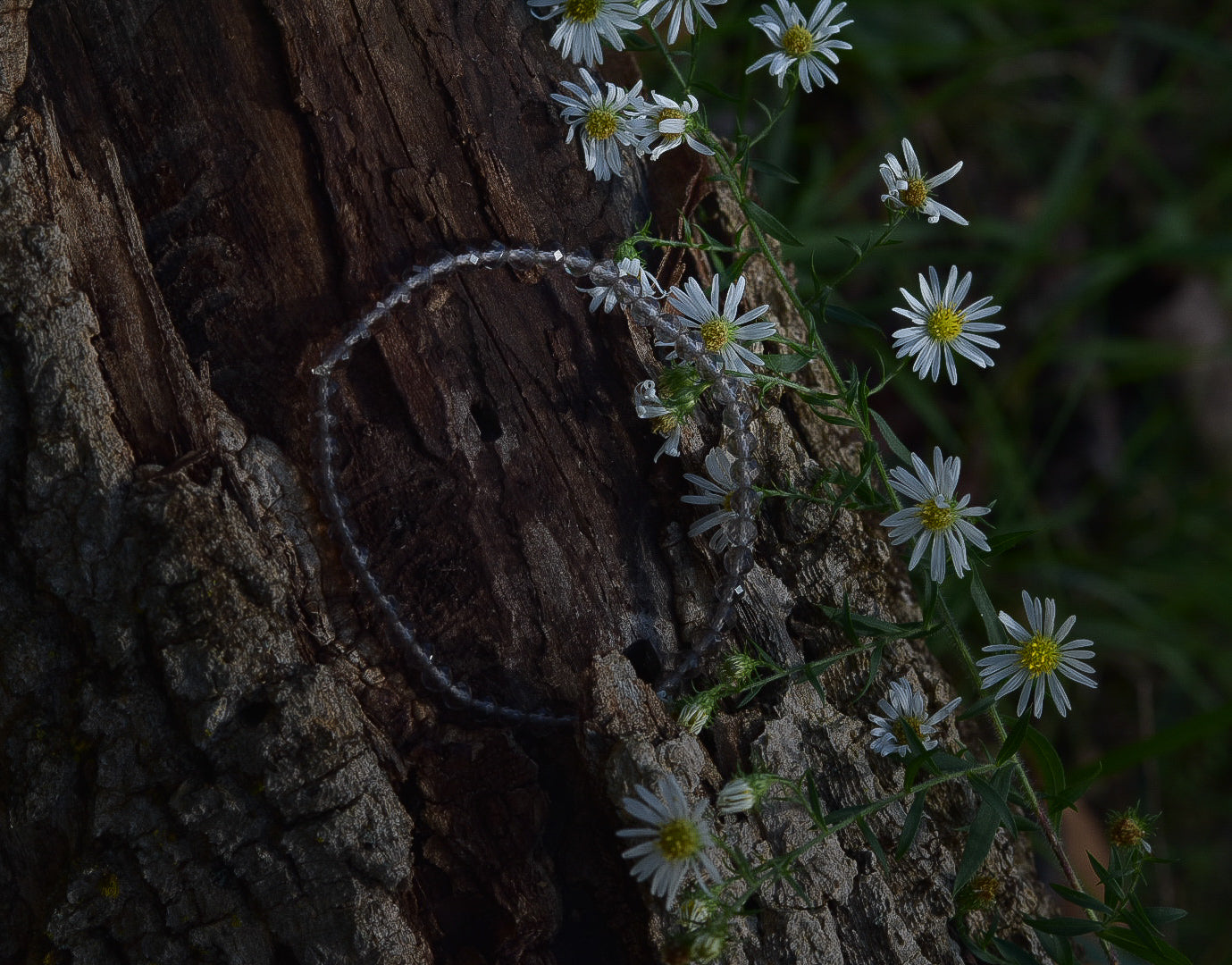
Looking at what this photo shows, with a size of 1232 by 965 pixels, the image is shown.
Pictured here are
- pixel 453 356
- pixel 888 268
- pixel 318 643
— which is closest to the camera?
pixel 318 643

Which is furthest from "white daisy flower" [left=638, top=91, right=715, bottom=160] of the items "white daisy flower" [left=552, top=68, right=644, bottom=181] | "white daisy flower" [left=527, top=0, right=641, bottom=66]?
"white daisy flower" [left=527, top=0, right=641, bottom=66]

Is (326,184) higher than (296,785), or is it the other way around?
(326,184)

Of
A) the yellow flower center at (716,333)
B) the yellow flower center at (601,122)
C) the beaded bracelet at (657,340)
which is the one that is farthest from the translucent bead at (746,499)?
the yellow flower center at (601,122)

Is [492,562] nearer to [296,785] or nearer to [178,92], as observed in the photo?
[296,785]

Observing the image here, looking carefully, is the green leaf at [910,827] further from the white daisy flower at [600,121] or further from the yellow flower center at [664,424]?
the white daisy flower at [600,121]

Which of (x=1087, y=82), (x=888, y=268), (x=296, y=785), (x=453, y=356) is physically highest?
(x=1087, y=82)

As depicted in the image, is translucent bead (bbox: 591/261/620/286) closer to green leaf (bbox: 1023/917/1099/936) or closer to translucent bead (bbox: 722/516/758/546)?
translucent bead (bbox: 722/516/758/546)

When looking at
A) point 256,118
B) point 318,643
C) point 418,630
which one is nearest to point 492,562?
point 418,630
